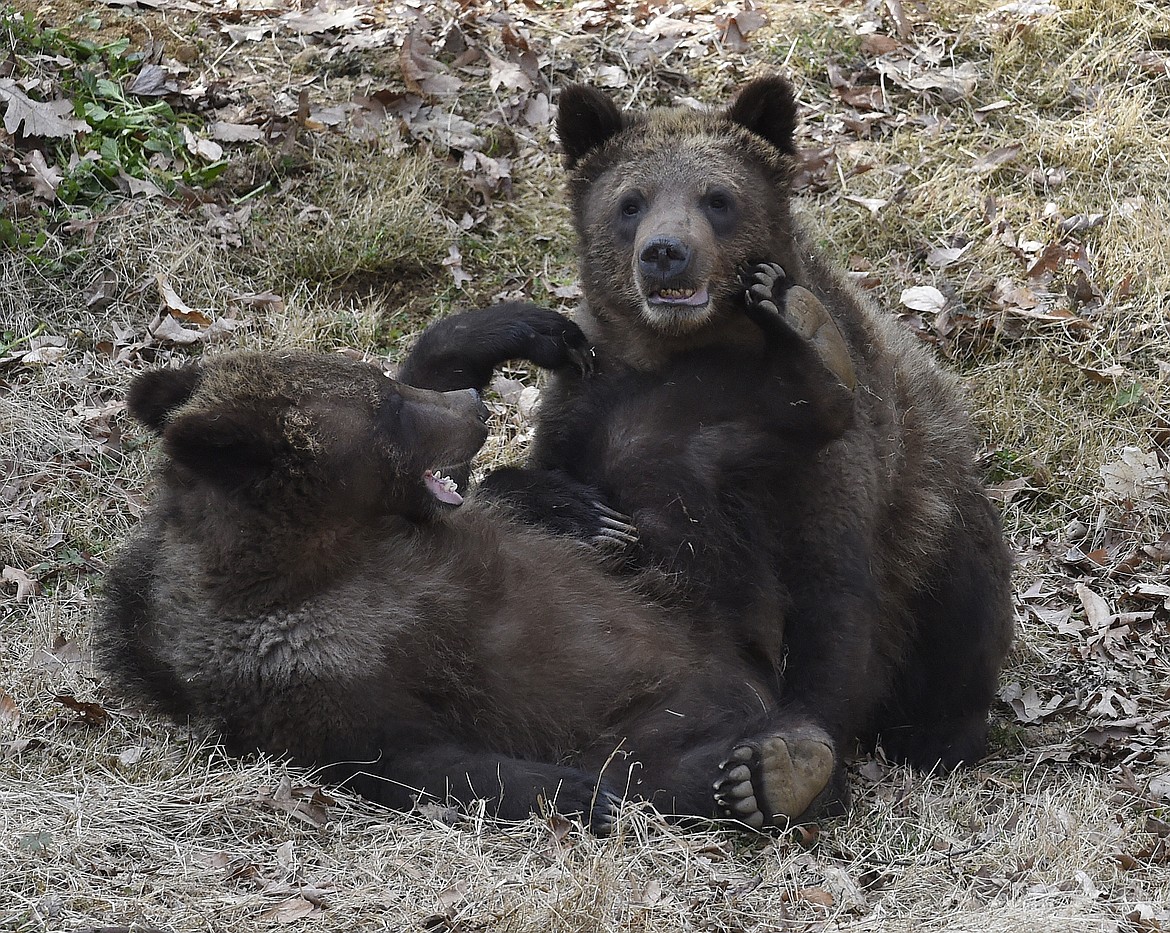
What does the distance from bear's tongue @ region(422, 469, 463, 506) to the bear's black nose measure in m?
1.22

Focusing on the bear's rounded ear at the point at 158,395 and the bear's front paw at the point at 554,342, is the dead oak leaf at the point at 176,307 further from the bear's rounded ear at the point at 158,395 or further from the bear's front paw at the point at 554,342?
the bear's rounded ear at the point at 158,395

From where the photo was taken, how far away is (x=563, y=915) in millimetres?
4332

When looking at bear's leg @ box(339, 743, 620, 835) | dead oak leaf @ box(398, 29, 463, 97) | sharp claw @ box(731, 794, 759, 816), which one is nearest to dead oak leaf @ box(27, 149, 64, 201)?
dead oak leaf @ box(398, 29, 463, 97)

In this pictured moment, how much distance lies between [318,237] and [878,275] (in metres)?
3.59

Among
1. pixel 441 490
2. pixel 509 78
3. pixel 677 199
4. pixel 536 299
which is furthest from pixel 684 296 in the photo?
pixel 509 78

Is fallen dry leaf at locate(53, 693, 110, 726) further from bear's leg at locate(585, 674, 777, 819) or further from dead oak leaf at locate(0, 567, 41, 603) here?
bear's leg at locate(585, 674, 777, 819)

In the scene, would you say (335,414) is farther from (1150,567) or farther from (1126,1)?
(1126,1)

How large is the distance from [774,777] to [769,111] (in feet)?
9.73

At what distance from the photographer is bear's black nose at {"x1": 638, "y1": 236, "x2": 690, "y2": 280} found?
5875mm

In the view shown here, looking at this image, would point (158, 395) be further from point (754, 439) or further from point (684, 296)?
point (754, 439)

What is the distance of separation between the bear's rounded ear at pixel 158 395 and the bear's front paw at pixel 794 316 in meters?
2.19

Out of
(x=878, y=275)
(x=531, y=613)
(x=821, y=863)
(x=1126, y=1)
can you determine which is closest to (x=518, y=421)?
(x=878, y=275)

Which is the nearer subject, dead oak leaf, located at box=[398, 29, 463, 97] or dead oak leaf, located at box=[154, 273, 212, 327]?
dead oak leaf, located at box=[154, 273, 212, 327]

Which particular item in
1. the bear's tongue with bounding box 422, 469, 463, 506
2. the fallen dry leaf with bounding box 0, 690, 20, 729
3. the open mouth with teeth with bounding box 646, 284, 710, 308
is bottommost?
the fallen dry leaf with bounding box 0, 690, 20, 729
